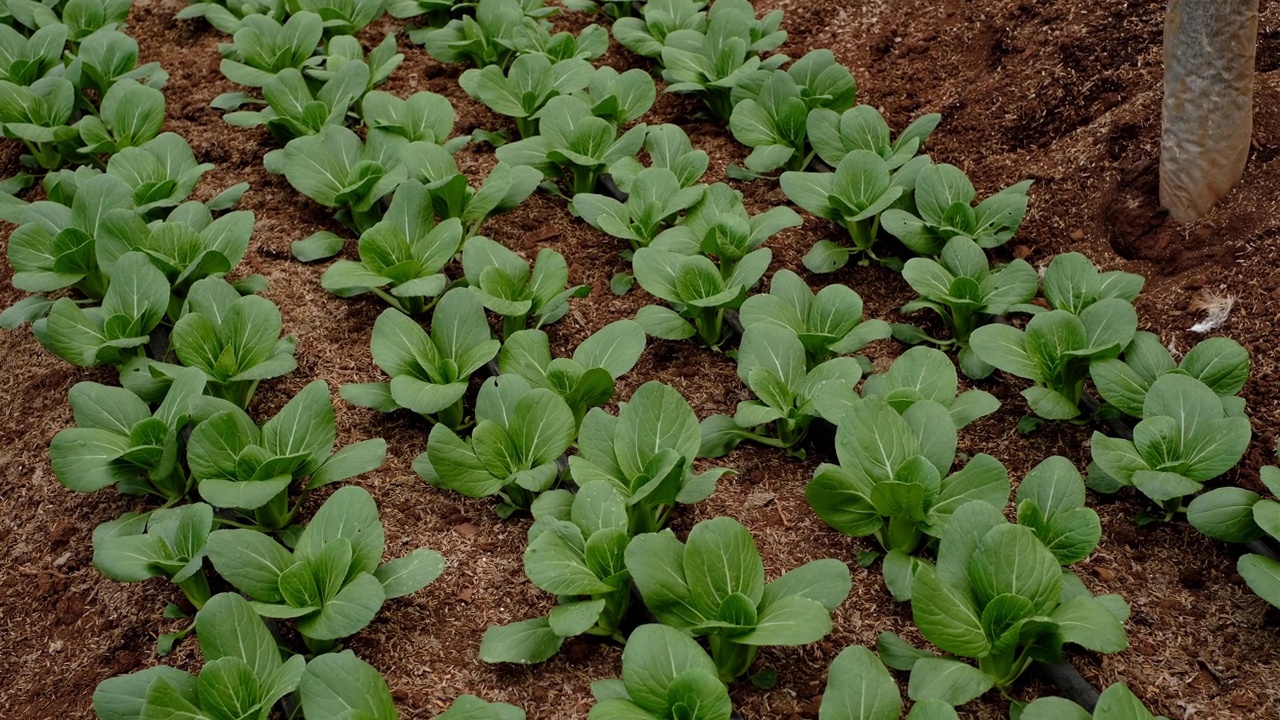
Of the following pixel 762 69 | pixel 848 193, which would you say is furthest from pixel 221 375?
pixel 762 69

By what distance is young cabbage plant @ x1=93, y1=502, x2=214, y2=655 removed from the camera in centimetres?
273

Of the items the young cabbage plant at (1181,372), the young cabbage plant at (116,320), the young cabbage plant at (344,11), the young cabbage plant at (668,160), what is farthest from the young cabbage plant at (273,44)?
the young cabbage plant at (1181,372)

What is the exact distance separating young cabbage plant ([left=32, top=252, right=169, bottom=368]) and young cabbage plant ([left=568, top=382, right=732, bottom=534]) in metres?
1.42

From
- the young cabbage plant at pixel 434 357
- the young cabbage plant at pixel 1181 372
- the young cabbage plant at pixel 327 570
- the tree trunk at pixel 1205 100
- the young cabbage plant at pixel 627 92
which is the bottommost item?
the young cabbage plant at pixel 327 570

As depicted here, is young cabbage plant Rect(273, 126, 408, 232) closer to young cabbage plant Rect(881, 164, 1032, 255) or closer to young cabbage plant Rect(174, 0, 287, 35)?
young cabbage plant Rect(174, 0, 287, 35)

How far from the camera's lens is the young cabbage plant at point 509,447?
2955 mm

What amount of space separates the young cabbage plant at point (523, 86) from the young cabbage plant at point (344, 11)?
2.69 feet

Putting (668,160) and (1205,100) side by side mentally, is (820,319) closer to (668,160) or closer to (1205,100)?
(668,160)

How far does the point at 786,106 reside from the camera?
4.14 metres

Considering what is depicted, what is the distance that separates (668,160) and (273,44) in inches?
72.5

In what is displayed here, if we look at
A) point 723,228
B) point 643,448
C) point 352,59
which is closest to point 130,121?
point 352,59

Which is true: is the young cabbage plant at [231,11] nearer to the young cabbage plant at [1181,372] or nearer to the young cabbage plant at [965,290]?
the young cabbage plant at [965,290]

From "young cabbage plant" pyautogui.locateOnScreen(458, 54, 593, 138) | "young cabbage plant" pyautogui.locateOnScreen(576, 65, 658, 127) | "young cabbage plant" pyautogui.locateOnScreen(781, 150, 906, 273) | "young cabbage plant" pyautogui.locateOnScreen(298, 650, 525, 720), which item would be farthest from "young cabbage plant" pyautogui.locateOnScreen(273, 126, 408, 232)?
"young cabbage plant" pyautogui.locateOnScreen(298, 650, 525, 720)

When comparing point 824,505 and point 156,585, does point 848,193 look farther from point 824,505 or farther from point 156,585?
point 156,585
